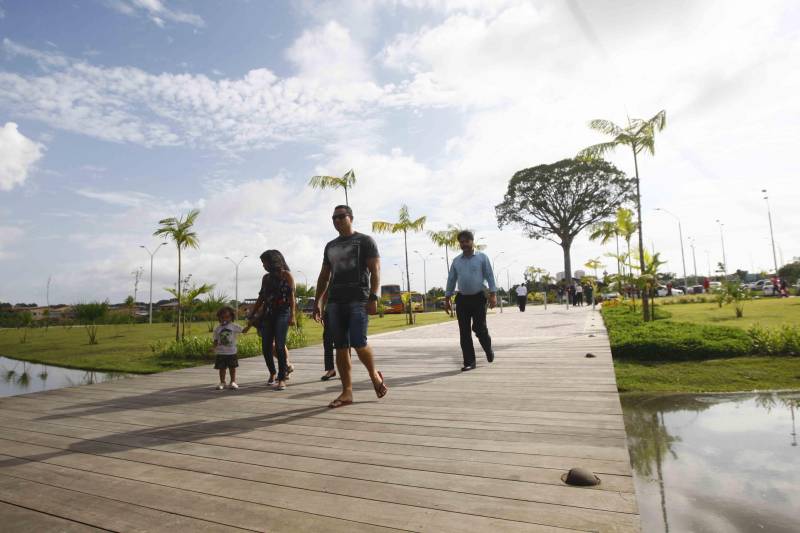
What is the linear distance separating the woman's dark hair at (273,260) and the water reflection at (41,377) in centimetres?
614

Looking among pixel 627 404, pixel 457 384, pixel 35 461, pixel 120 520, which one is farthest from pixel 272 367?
pixel 627 404

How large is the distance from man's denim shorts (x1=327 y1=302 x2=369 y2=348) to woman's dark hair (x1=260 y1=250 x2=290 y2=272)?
5.34 feet

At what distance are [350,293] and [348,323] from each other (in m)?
0.26

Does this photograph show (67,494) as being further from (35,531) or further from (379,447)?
(379,447)

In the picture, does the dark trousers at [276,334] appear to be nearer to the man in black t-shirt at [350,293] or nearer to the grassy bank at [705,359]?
the man in black t-shirt at [350,293]

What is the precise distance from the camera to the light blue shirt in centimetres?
600

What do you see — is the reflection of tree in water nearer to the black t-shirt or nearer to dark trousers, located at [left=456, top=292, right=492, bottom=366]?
dark trousers, located at [left=456, top=292, right=492, bottom=366]

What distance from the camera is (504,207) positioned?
4762 cm

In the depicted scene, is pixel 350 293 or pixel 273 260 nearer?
pixel 350 293

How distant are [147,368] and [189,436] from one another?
889cm

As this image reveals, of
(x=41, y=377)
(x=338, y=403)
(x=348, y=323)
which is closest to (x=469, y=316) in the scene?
(x=348, y=323)

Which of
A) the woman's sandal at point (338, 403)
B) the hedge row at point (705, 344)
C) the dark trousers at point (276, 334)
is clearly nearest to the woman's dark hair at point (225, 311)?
the dark trousers at point (276, 334)

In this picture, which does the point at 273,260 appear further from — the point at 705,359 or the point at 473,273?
the point at 705,359

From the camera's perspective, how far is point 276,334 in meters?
5.48
